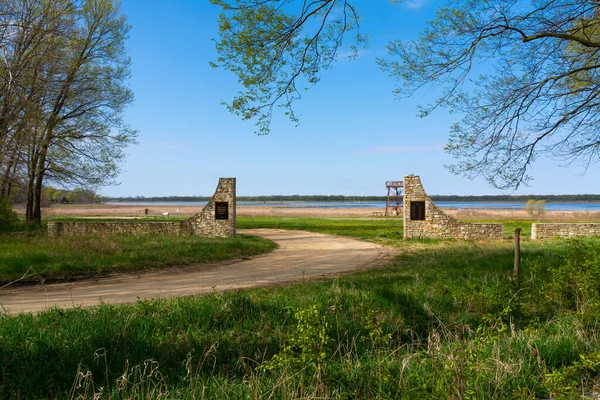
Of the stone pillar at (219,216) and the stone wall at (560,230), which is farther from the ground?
the stone pillar at (219,216)

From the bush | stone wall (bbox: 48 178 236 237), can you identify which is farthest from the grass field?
the bush

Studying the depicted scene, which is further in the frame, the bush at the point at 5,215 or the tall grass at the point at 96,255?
the bush at the point at 5,215

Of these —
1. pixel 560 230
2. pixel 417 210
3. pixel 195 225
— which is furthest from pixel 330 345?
pixel 560 230

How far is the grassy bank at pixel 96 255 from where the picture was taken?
37.4 feet

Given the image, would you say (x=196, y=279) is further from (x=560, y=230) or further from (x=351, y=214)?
(x=351, y=214)

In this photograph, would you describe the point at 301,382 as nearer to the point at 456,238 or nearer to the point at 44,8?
the point at 44,8

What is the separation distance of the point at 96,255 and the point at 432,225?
53.2 ft

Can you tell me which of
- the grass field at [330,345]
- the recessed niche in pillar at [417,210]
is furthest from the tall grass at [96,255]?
the recessed niche in pillar at [417,210]

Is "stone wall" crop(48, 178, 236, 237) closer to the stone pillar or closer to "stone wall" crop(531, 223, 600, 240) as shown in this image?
the stone pillar

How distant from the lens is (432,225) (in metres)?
22.3

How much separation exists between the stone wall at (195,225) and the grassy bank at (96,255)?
11.9ft

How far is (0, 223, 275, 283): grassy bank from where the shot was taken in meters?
11.4

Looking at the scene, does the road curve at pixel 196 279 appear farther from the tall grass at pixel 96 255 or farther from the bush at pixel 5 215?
the bush at pixel 5 215

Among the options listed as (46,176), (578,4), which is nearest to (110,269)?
(578,4)
